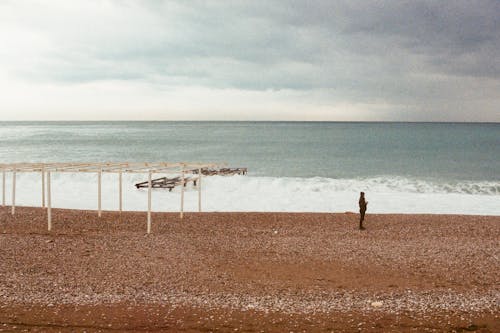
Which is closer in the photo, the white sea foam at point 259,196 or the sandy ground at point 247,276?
the sandy ground at point 247,276

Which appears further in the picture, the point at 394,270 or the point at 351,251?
the point at 351,251

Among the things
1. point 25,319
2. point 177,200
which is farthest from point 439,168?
point 25,319

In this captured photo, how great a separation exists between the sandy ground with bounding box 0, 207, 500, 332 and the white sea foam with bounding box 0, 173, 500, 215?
6010mm

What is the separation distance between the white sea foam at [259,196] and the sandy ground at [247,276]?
6010mm

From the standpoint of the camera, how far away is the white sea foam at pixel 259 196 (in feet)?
74.6

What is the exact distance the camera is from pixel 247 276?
1021cm

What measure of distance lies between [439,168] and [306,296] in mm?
45788

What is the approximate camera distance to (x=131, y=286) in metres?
9.39

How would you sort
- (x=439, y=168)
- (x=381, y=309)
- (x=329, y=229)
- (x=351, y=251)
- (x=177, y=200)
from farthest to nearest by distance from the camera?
(x=439, y=168) → (x=177, y=200) → (x=329, y=229) → (x=351, y=251) → (x=381, y=309)

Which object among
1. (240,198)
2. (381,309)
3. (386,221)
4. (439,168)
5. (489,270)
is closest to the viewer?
(381,309)

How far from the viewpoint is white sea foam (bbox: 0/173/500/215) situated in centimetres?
2274

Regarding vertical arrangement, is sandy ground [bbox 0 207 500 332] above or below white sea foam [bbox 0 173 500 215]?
above

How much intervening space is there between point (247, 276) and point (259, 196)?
16069 millimetres

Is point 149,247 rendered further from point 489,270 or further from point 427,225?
point 427,225
